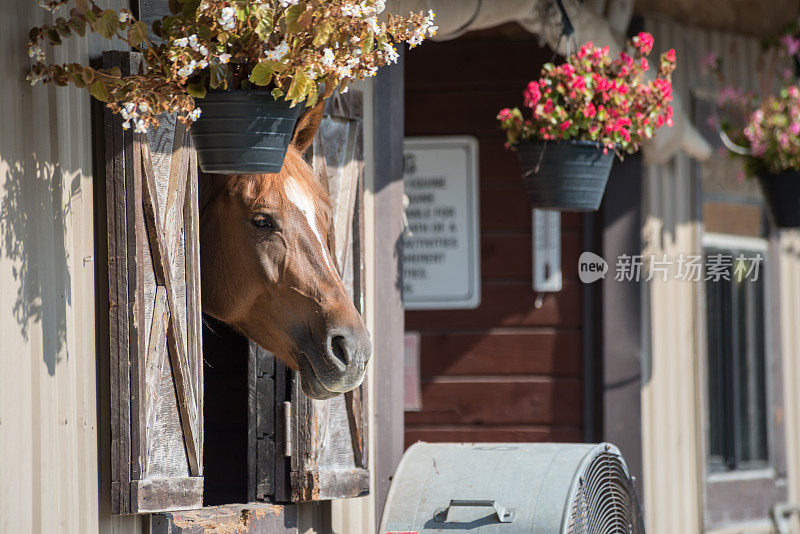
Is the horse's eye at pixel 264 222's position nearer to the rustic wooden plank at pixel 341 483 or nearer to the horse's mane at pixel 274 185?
the horse's mane at pixel 274 185

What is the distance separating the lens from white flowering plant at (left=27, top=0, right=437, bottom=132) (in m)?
2.44

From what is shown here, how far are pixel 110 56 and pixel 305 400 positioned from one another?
3.50ft

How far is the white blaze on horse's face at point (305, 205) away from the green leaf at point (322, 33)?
Result: 0.56 m

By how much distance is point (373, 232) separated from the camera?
369 cm

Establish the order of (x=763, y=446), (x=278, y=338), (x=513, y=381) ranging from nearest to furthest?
(x=278, y=338) < (x=513, y=381) < (x=763, y=446)

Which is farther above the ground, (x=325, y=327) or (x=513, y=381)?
(x=325, y=327)

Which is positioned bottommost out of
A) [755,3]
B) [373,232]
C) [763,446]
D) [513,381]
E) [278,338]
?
[763,446]

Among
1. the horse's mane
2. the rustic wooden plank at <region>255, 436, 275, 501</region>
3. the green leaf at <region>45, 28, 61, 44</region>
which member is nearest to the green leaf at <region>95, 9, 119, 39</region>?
the green leaf at <region>45, 28, 61, 44</region>

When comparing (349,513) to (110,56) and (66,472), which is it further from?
(110,56)

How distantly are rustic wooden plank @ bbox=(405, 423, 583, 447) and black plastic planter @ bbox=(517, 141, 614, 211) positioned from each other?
1741 millimetres

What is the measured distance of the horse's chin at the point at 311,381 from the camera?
281 cm

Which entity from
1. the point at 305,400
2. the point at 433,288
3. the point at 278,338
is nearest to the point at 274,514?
the point at 305,400

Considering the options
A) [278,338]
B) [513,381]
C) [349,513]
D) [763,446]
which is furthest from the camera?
[763,446]

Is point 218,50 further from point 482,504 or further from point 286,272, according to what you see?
point 482,504
